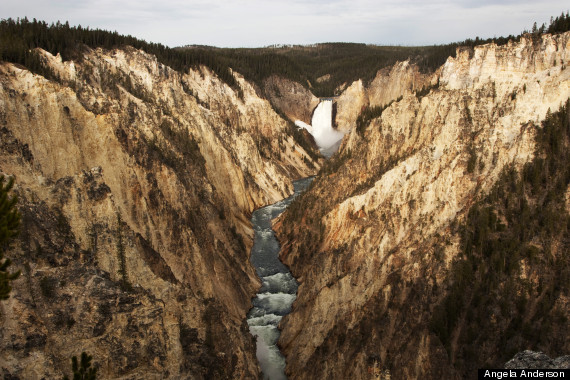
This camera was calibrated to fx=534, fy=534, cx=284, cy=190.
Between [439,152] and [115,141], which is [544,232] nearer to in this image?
[439,152]

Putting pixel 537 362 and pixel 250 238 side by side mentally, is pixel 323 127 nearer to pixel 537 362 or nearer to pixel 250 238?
pixel 250 238

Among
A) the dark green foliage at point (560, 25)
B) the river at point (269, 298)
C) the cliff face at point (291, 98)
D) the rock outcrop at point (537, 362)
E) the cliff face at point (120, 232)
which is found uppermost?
the cliff face at point (291, 98)

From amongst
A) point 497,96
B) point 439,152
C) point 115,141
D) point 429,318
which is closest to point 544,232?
point 429,318

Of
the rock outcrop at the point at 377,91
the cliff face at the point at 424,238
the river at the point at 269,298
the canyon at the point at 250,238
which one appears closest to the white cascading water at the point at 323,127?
the rock outcrop at the point at 377,91

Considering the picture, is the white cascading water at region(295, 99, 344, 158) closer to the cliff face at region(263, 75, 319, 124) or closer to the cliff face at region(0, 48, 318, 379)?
the cliff face at region(263, 75, 319, 124)

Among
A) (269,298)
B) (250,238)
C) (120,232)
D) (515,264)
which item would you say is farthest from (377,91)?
(120,232)

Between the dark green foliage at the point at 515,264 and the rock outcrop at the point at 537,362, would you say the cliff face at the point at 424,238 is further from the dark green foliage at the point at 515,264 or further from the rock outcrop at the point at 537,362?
the rock outcrop at the point at 537,362
